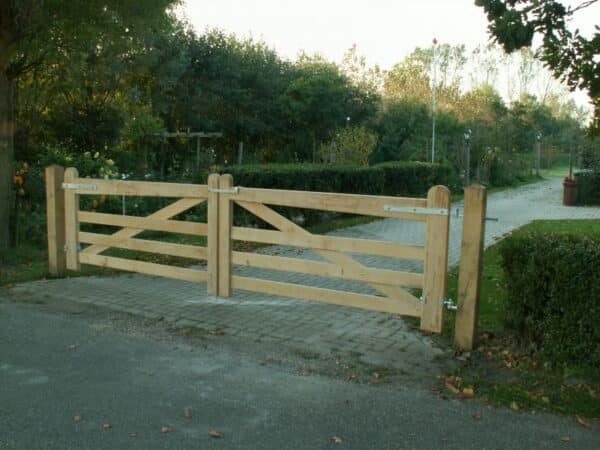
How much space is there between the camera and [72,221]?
8320mm

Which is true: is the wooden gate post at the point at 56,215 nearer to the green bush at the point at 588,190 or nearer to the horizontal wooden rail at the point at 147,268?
the horizontal wooden rail at the point at 147,268

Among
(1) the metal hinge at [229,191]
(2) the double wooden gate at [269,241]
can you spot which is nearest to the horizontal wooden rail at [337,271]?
(2) the double wooden gate at [269,241]

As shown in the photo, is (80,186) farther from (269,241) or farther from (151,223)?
(269,241)

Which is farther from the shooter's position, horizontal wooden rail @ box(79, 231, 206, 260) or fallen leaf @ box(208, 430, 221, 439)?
horizontal wooden rail @ box(79, 231, 206, 260)

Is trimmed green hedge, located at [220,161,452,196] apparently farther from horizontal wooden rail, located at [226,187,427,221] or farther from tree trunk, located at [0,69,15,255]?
horizontal wooden rail, located at [226,187,427,221]

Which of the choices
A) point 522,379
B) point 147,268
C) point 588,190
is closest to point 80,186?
point 147,268

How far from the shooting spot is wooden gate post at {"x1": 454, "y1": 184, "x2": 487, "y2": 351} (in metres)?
5.45

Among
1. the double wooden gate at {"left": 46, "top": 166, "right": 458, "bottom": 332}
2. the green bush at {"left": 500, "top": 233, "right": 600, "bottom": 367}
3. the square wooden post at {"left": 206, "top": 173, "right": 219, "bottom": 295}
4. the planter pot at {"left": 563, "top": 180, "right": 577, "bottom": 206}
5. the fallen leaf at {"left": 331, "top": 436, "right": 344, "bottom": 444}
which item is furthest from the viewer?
the planter pot at {"left": 563, "top": 180, "right": 577, "bottom": 206}

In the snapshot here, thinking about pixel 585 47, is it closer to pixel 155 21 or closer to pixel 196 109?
pixel 155 21

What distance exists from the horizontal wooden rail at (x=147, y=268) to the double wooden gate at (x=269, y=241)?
0.04ft

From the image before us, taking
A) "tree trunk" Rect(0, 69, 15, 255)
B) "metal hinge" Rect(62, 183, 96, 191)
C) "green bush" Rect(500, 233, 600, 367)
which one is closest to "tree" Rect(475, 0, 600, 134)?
"green bush" Rect(500, 233, 600, 367)

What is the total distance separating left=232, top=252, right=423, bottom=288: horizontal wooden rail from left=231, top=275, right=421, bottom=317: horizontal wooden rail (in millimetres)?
162

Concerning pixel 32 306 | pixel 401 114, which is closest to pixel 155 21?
pixel 32 306

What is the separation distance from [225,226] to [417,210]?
7.17ft
